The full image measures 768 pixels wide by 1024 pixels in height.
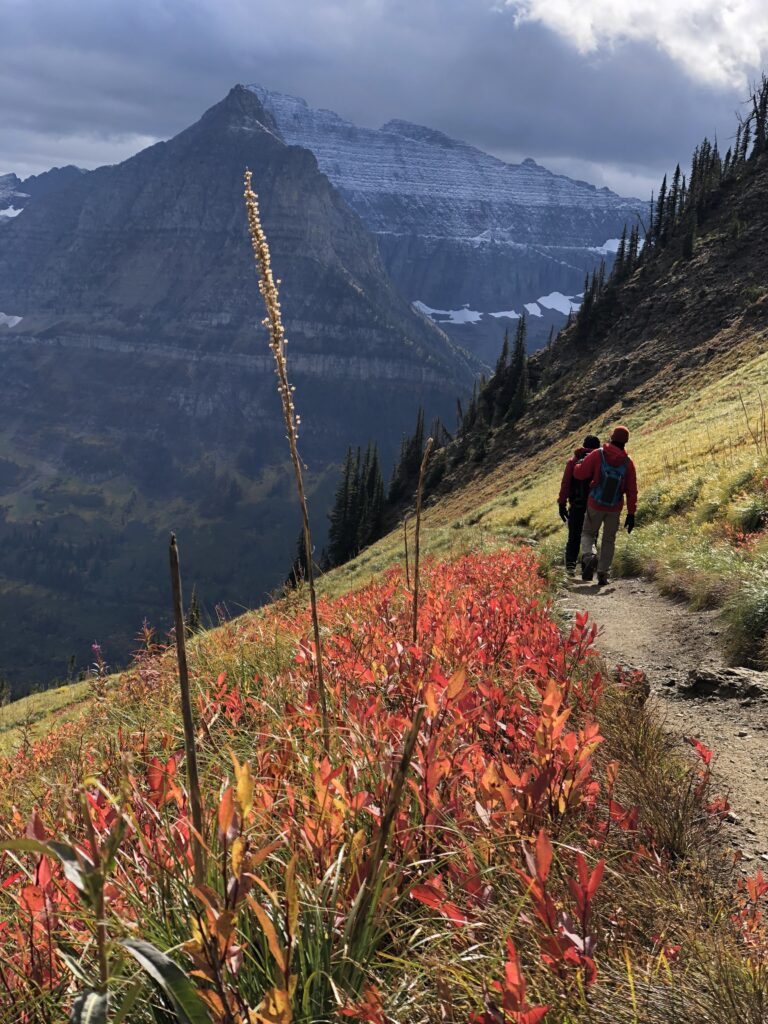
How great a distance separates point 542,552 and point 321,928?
1398 cm

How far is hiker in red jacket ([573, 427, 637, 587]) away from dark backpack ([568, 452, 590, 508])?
956mm

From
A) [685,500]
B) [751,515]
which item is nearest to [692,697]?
[751,515]

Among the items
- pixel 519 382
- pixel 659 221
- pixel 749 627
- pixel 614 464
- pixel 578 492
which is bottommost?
pixel 749 627

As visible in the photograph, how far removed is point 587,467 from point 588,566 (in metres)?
1.82

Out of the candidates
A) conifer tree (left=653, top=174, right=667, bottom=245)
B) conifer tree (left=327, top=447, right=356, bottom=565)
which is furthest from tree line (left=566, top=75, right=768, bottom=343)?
conifer tree (left=327, top=447, right=356, bottom=565)

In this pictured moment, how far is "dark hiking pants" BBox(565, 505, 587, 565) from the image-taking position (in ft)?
44.5

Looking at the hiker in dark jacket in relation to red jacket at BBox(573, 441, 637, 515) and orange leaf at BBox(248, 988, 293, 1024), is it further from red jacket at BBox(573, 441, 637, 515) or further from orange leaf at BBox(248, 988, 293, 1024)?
orange leaf at BBox(248, 988, 293, 1024)

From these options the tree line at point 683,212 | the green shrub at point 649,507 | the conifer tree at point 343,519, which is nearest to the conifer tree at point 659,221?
the tree line at point 683,212

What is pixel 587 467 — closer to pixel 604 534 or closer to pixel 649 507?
pixel 604 534

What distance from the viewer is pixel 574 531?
1368 cm

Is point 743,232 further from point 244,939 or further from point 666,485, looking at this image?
point 244,939

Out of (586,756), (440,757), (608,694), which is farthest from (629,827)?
(608,694)

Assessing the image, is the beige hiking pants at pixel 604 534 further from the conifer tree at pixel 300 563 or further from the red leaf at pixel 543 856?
the red leaf at pixel 543 856

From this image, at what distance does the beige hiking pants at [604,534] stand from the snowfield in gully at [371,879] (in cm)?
848
